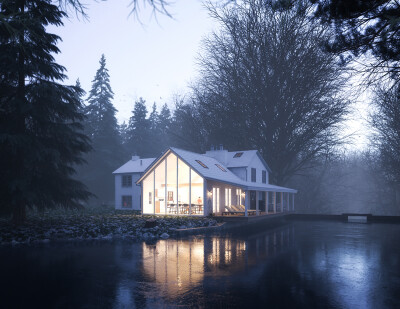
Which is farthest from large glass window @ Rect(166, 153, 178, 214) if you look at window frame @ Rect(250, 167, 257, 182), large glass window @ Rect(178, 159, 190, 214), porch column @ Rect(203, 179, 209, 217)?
window frame @ Rect(250, 167, 257, 182)

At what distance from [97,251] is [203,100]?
111ft

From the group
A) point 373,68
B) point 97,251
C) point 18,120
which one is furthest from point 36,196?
point 373,68

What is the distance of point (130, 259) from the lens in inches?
446

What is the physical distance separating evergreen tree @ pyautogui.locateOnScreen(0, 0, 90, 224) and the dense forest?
0.06 meters

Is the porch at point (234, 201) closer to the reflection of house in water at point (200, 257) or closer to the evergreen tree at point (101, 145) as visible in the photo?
the reflection of house in water at point (200, 257)

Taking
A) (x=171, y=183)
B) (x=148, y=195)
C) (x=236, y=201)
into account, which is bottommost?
(x=236, y=201)

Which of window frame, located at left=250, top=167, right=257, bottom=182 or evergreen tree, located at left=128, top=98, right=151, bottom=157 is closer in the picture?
window frame, located at left=250, top=167, right=257, bottom=182

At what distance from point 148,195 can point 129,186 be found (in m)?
11.3

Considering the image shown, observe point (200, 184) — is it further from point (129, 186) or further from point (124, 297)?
point (124, 297)

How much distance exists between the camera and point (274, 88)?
1478 inches

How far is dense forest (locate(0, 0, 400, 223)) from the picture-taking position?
9289 millimetres

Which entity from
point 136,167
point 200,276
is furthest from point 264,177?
point 200,276

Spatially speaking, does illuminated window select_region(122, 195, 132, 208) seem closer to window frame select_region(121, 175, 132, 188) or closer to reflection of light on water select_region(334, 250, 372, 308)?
window frame select_region(121, 175, 132, 188)

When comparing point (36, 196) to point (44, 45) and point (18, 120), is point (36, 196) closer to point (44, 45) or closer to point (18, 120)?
point (18, 120)
